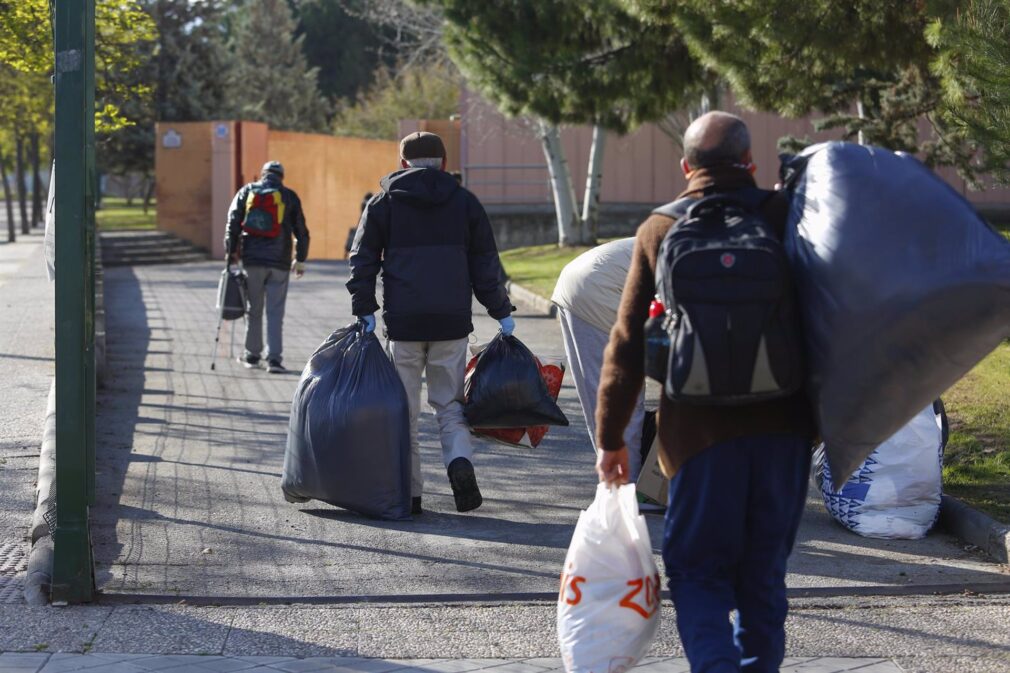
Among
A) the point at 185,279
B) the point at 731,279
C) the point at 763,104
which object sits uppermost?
the point at 763,104

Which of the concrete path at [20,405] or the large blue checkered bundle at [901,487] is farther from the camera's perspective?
the large blue checkered bundle at [901,487]

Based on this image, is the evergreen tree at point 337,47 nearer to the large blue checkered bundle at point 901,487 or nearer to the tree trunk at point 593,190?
the tree trunk at point 593,190

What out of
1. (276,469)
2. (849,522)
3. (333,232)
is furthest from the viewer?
(333,232)

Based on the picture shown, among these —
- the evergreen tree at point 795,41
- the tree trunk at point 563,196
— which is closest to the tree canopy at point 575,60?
the evergreen tree at point 795,41

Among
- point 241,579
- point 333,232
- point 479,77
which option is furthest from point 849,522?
point 333,232

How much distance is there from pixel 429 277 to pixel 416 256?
0.40ft

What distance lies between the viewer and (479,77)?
14367 mm

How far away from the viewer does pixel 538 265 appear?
77.5ft

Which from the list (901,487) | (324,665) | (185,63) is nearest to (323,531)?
(324,665)

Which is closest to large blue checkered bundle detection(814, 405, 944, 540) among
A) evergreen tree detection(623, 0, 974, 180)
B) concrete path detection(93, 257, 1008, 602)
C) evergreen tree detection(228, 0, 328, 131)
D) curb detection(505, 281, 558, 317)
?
concrete path detection(93, 257, 1008, 602)

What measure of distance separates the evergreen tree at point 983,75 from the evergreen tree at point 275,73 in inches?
1570

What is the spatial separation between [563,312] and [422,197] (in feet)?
3.04

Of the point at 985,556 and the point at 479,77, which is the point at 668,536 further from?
the point at 479,77

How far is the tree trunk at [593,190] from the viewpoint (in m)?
25.6
